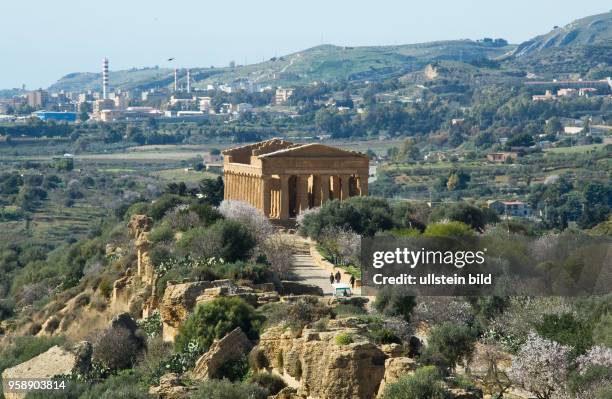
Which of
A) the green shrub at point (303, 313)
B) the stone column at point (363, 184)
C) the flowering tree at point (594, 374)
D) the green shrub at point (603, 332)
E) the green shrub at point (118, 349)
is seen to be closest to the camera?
the flowering tree at point (594, 374)

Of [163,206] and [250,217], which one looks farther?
[163,206]

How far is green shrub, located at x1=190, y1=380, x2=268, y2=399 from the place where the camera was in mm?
27734

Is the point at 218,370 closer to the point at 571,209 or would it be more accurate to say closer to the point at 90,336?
the point at 90,336

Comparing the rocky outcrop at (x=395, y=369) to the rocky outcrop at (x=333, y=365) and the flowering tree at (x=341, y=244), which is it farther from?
the flowering tree at (x=341, y=244)

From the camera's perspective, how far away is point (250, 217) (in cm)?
5725

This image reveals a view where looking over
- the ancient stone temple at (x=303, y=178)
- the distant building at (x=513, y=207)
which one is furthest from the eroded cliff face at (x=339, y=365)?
the distant building at (x=513, y=207)

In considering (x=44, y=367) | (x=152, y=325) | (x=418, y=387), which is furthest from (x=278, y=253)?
(x=418, y=387)

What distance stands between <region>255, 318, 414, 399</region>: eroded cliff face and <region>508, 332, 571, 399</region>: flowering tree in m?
2.07

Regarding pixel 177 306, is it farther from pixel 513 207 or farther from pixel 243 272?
pixel 513 207

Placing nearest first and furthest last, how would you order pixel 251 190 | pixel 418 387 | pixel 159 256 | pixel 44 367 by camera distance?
pixel 418 387, pixel 44 367, pixel 159 256, pixel 251 190

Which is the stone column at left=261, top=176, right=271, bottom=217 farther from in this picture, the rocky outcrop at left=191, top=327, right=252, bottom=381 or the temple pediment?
the rocky outcrop at left=191, top=327, right=252, bottom=381

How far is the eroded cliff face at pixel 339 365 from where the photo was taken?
2692 cm

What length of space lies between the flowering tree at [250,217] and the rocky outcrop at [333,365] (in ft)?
65.1

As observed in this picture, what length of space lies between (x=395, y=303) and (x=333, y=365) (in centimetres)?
860
